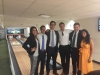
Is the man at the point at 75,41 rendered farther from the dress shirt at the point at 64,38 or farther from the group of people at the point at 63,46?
the dress shirt at the point at 64,38

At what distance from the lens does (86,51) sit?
8.50 feet

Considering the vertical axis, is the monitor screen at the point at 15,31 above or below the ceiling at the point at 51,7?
below

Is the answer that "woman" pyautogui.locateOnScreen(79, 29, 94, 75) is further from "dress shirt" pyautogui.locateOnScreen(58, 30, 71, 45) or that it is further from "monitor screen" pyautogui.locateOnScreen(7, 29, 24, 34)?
"monitor screen" pyautogui.locateOnScreen(7, 29, 24, 34)

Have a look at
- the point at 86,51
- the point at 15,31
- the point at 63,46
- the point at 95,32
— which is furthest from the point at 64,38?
the point at 15,31

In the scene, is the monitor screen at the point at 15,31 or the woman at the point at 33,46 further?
the monitor screen at the point at 15,31

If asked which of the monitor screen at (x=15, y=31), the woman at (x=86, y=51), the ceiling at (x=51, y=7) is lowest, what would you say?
the woman at (x=86, y=51)

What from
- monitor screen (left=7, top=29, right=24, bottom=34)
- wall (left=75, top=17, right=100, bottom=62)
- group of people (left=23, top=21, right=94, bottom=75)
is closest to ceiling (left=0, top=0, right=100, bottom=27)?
group of people (left=23, top=21, right=94, bottom=75)

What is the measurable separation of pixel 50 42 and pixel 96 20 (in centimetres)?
271

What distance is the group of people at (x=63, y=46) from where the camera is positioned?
258 cm

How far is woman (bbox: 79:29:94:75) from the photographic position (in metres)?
2.55

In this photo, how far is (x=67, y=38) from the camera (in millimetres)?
2900

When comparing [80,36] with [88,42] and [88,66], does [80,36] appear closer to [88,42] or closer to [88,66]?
[88,42]

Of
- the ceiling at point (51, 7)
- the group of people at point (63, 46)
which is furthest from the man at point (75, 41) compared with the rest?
the ceiling at point (51, 7)

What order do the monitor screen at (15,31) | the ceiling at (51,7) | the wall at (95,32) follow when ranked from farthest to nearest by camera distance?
the monitor screen at (15,31) < the wall at (95,32) < the ceiling at (51,7)
